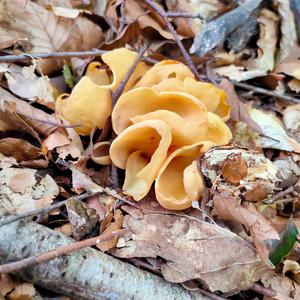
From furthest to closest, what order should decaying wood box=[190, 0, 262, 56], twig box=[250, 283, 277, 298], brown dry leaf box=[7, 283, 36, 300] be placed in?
decaying wood box=[190, 0, 262, 56] → twig box=[250, 283, 277, 298] → brown dry leaf box=[7, 283, 36, 300]

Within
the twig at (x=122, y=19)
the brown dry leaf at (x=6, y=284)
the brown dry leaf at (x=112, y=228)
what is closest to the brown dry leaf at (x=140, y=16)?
the twig at (x=122, y=19)

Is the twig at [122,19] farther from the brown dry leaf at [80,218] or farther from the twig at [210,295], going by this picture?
the twig at [210,295]

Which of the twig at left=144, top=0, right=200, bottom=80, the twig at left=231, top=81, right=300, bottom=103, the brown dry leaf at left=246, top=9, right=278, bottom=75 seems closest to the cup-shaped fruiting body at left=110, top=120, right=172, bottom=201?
the twig at left=144, top=0, right=200, bottom=80

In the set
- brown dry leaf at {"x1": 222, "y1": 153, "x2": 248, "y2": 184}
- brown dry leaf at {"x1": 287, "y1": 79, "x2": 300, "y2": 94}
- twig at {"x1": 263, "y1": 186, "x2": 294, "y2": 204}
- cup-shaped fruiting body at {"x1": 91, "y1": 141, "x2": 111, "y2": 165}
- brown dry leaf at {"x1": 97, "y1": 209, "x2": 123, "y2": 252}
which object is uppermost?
brown dry leaf at {"x1": 222, "y1": 153, "x2": 248, "y2": 184}

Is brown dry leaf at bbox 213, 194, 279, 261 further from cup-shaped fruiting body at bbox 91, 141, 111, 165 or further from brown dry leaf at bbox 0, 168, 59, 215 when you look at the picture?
brown dry leaf at bbox 0, 168, 59, 215

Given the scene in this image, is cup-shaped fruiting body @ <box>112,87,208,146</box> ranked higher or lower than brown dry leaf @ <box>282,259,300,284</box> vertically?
higher

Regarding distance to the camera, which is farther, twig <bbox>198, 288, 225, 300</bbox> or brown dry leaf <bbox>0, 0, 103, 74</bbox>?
brown dry leaf <bbox>0, 0, 103, 74</bbox>

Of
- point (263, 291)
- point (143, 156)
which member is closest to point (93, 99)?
point (143, 156)
